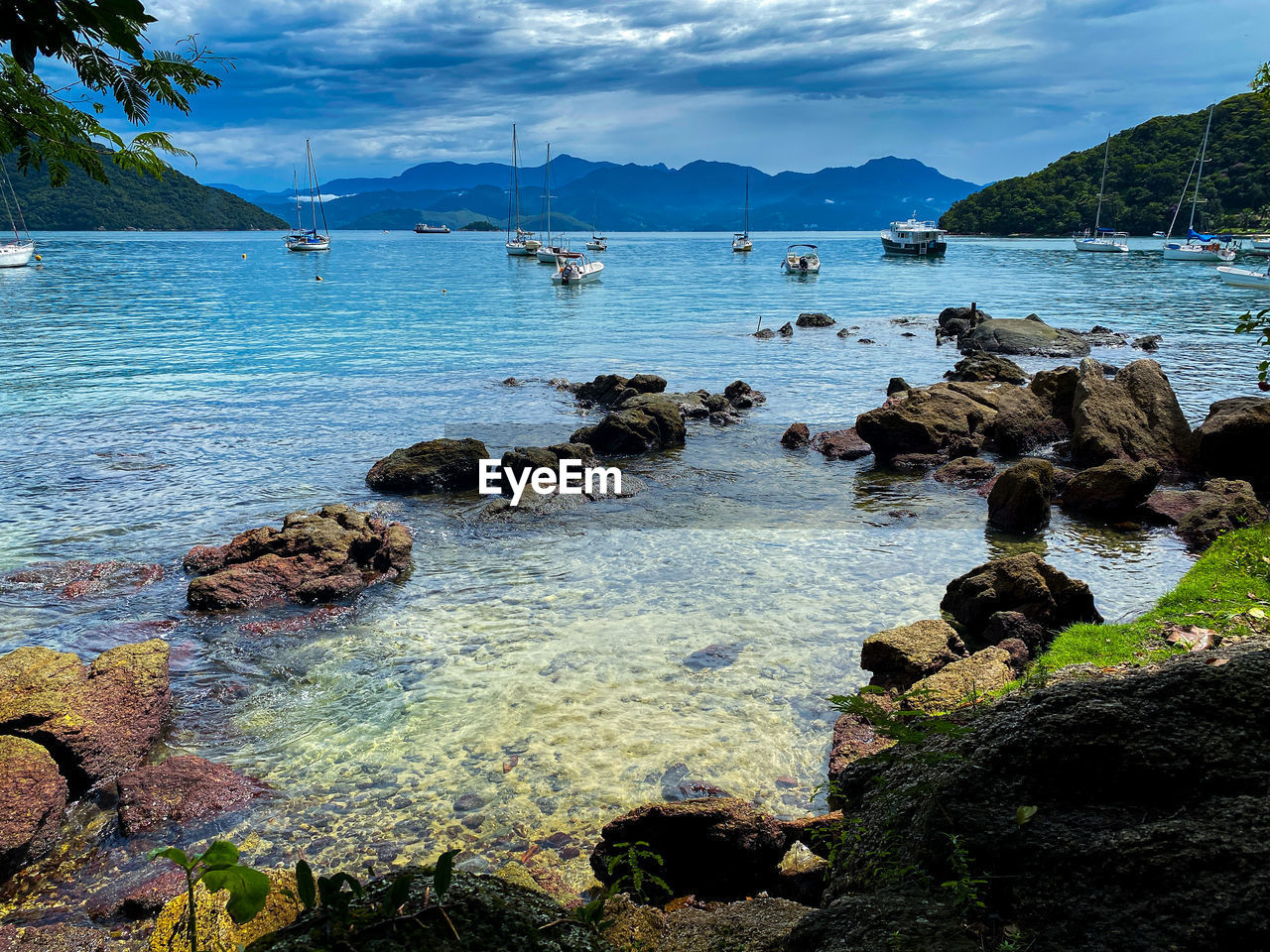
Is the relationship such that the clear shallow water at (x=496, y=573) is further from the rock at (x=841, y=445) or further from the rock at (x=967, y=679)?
the rock at (x=967, y=679)

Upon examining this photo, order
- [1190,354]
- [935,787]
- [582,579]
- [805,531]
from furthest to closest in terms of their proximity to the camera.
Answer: [1190,354] < [805,531] < [582,579] < [935,787]

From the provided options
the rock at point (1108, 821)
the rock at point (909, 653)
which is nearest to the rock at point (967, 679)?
the rock at point (909, 653)

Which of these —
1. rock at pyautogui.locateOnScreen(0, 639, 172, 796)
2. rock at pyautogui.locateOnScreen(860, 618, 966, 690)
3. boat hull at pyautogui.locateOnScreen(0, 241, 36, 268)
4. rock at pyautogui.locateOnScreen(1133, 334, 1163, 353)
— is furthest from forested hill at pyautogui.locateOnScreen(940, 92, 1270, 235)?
boat hull at pyautogui.locateOnScreen(0, 241, 36, 268)

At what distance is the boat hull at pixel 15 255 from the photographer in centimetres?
8538

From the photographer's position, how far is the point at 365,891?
2.26 m

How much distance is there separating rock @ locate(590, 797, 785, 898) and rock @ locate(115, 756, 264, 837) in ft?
10.9

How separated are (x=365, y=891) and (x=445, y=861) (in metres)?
0.48

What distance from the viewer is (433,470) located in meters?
15.7

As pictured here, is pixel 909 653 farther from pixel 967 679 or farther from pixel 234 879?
pixel 234 879

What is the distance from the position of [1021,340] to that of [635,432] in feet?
78.0

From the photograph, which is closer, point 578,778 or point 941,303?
point 578,778

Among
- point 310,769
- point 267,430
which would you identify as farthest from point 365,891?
point 267,430

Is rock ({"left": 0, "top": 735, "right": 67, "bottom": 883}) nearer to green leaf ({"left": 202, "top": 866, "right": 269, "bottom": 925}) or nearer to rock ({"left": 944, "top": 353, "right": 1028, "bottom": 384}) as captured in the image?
green leaf ({"left": 202, "top": 866, "right": 269, "bottom": 925})

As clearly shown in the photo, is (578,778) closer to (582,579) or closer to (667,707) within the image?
(667,707)
